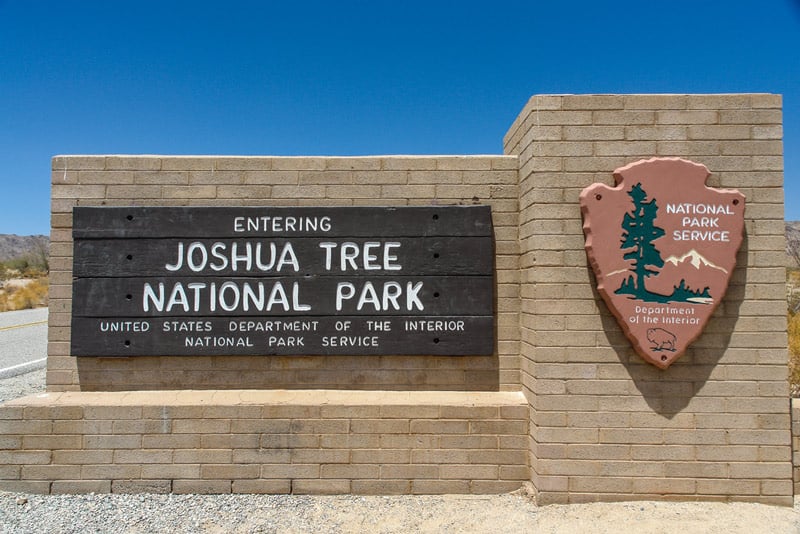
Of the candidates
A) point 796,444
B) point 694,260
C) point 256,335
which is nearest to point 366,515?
point 256,335

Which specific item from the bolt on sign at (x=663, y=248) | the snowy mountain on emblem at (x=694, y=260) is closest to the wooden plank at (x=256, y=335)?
the bolt on sign at (x=663, y=248)

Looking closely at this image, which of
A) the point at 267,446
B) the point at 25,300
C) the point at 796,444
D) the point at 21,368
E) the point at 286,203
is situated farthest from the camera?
the point at 25,300

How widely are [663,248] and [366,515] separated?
10.3ft

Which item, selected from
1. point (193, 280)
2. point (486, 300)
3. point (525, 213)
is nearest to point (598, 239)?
point (525, 213)

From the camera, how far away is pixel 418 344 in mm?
5043

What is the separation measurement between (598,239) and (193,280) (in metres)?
3.46

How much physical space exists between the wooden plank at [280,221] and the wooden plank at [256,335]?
756mm

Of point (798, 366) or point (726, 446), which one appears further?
point (798, 366)

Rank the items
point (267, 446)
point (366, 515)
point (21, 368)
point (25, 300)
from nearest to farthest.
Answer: point (366, 515)
point (267, 446)
point (21, 368)
point (25, 300)

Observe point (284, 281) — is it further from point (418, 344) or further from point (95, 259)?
point (95, 259)

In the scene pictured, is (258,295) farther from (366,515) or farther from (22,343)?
(22,343)

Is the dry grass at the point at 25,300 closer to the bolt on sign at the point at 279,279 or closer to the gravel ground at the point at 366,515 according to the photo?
the bolt on sign at the point at 279,279

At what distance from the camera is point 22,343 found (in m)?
13.5

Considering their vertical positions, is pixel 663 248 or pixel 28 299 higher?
pixel 663 248
